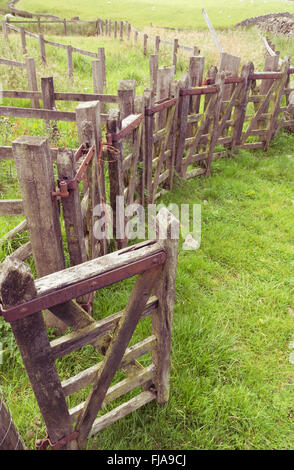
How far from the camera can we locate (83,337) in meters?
1.70

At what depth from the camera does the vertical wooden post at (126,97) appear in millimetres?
3461

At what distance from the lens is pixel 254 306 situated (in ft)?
11.6

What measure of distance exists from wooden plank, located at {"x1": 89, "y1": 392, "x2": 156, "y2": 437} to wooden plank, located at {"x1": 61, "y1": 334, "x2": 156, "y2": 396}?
1.27 ft

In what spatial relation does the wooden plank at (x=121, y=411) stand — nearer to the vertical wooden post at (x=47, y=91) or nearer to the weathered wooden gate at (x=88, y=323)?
the weathered wooden gate at (x=88, y=323)

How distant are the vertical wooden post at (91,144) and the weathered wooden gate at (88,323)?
1182 mm

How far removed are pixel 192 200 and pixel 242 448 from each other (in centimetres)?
381

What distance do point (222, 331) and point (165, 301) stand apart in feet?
4.65

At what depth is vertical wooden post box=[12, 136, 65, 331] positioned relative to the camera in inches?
76.4

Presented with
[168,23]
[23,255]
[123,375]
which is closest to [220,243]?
[123,375]

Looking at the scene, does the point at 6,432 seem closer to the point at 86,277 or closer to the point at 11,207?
the point at 86,277

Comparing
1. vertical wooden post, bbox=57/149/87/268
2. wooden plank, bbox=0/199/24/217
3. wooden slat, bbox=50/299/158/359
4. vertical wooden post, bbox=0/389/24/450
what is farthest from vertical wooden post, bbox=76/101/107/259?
vertical wooden post, bbox=0/389/24/450

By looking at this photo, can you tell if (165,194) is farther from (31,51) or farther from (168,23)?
(168,23)

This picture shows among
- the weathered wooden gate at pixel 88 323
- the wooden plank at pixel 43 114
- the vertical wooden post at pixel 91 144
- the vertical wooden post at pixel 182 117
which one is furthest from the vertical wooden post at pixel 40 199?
the vertical wooden post at pixel 182 117

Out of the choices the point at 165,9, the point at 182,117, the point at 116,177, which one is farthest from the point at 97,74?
the point at 165,9
